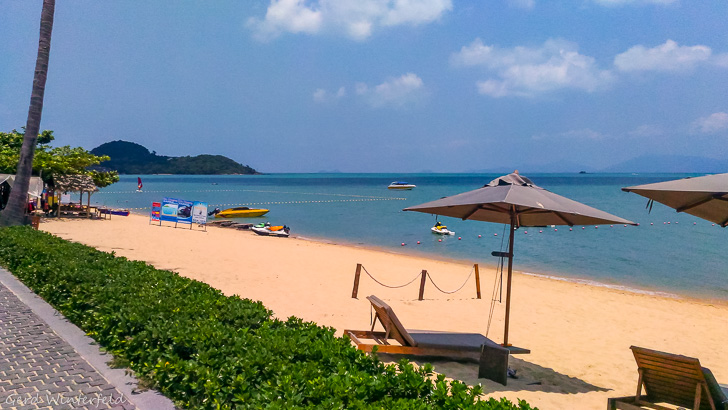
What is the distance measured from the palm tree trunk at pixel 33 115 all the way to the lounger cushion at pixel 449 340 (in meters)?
15.0

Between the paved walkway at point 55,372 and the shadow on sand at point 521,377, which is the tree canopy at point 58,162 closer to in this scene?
the paved walkway at point 55,372

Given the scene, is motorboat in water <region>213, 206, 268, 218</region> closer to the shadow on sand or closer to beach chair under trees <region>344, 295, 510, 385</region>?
beach chair under trees <region>344, 295, 510, 385</region>

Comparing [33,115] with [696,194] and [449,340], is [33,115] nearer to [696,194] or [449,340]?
[449,340]

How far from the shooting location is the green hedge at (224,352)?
125 inches

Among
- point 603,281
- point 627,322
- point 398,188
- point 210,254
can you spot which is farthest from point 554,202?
point 398,188

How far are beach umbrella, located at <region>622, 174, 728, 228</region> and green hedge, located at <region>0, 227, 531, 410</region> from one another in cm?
275

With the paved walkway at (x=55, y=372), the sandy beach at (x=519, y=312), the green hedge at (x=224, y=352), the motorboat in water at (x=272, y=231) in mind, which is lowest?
the motorboat in water at (x=272, y=231)

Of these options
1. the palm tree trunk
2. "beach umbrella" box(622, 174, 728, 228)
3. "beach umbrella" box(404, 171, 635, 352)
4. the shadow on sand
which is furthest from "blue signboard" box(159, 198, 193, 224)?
"beach umbrella" box(622, 174, 728, 228)

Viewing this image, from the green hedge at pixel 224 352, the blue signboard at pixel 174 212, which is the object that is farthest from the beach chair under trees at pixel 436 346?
the blue signboard at pixel 174 212

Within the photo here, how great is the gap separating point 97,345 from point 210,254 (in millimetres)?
10886

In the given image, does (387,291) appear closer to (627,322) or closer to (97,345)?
(627,322)

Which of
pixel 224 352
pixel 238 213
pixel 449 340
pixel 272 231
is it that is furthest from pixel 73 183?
pixel 224 352

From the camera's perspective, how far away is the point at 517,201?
550cm

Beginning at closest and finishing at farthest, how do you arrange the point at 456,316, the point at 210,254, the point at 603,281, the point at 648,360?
1. the point at 648,360
2. the point at 456,316
3. the point at 210,254
4. the point at 603,281
